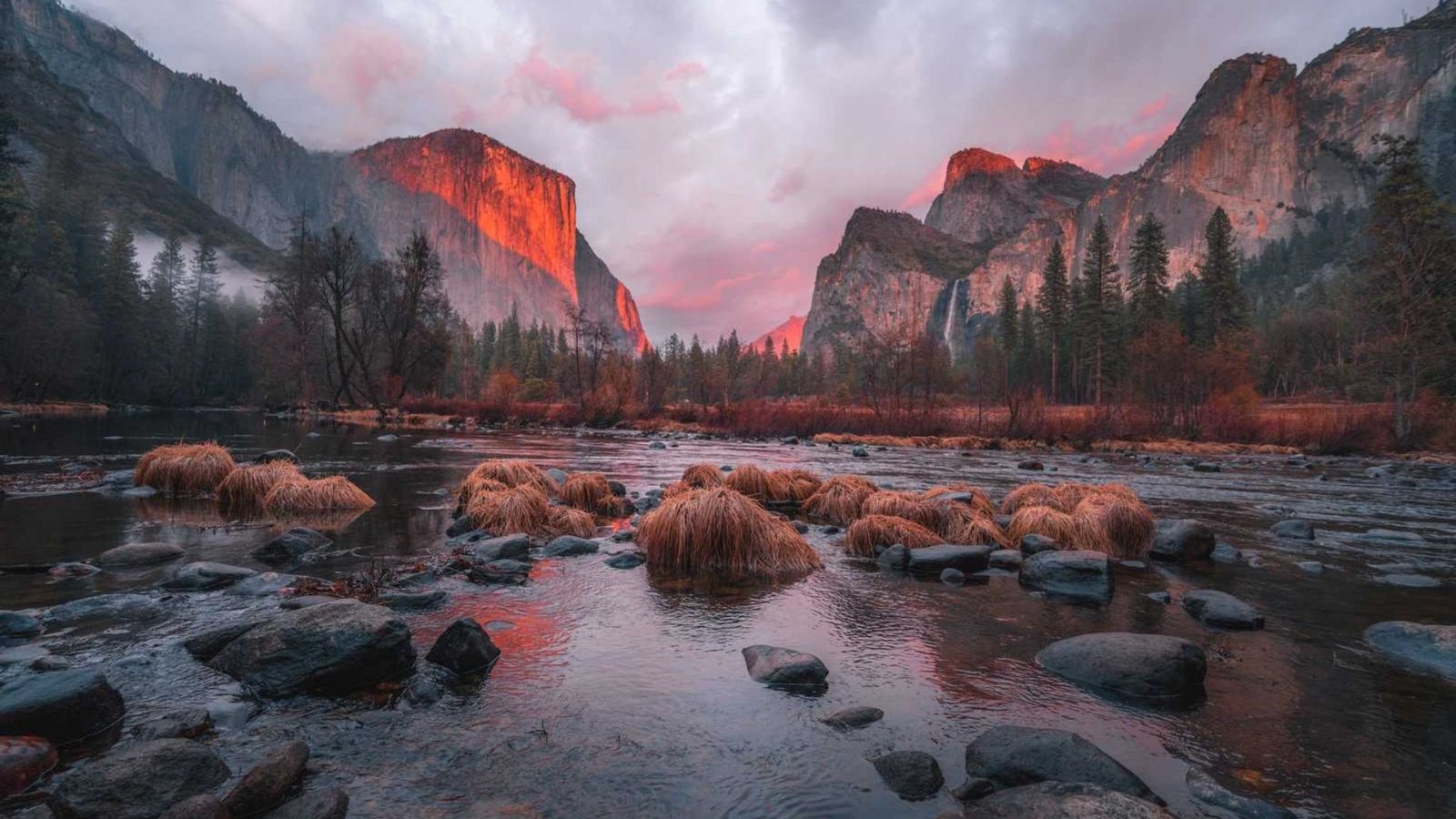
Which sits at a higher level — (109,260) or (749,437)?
(109,260)

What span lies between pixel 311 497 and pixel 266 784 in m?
10.1

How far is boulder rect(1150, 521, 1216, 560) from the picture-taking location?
9531 millimetres

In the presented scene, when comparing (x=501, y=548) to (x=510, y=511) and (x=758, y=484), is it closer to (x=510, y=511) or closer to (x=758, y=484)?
(x=510, y=511)

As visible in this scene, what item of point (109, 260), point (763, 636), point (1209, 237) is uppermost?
point (1209, 237)

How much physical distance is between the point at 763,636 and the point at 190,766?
4.24 meters

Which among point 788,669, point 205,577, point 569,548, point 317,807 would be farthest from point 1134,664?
point 205,577

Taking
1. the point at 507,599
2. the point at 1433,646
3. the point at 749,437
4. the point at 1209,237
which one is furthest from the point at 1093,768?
the point at 1209,237

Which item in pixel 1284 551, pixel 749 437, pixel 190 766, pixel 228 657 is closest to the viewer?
pixel 190 766

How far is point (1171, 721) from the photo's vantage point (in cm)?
438

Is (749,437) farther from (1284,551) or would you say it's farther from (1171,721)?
(1171,721)

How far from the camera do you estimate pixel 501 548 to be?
871cm

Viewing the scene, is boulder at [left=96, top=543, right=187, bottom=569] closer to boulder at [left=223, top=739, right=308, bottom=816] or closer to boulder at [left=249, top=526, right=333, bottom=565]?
boulder at [left=249, top=526, right=333, bottom=565]

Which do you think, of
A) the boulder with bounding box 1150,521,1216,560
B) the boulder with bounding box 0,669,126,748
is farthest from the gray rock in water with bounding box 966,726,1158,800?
the boulder with bounding box 1150,521,1216,560

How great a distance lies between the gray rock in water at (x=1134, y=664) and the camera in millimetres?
4824
